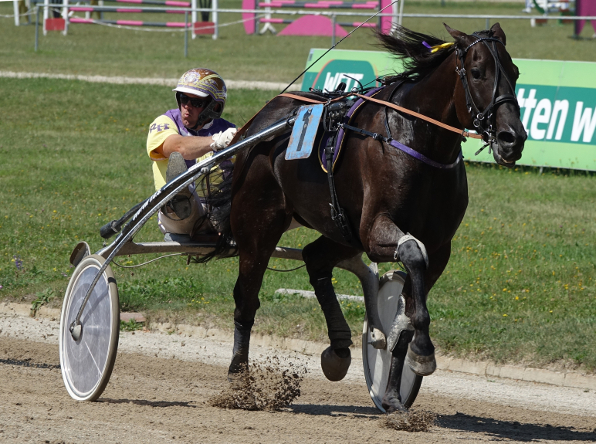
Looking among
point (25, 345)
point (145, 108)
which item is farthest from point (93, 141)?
point (25, 345)

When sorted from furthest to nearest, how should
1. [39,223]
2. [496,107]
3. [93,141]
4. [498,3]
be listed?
1. [498,3]
2. [93,141]
3. [39,223]
4. [496,107]

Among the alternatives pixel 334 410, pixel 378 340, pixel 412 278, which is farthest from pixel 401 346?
pixel 334 410

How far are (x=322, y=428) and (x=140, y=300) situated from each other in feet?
10.9

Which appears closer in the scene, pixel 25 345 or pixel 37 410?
pixel 37 410

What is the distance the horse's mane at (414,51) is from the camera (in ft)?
15.1

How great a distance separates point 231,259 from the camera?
9.41 meters

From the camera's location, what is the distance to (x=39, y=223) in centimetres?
1005

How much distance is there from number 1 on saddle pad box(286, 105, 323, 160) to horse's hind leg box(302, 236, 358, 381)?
0.93 m

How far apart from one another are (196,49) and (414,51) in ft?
64.7

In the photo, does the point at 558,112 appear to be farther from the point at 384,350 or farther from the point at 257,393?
the point at 257,393

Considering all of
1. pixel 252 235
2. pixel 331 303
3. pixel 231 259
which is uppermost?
pixel 252 235

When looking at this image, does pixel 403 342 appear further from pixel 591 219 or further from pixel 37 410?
pixel 591 219

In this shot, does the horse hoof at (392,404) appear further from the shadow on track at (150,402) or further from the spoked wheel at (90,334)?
the spoked wheel at (90,334)

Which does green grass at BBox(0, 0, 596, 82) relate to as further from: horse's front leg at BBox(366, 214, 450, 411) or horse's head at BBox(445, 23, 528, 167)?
horse's front leg at BBox(366, 214, 450, 411)
